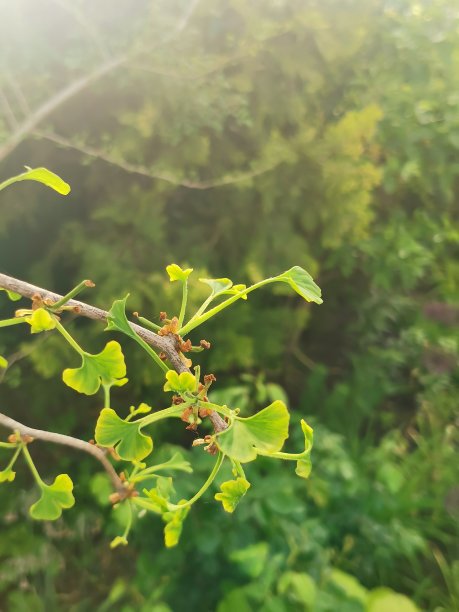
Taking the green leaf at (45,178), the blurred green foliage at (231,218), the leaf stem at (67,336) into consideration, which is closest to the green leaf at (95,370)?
the leaf stem at (67,336)

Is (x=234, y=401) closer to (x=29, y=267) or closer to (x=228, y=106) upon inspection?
(x=29, y=267)

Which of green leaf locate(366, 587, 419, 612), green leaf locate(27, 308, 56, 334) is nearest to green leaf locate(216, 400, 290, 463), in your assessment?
green leaf locate(27, 308, 56, 334)

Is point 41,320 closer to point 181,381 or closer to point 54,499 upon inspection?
point 181,381

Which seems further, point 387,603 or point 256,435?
point 387,603

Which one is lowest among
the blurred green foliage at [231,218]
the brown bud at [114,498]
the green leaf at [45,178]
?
the blurred green foliage at [231,218]

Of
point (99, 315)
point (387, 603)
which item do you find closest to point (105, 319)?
point (99, 315)

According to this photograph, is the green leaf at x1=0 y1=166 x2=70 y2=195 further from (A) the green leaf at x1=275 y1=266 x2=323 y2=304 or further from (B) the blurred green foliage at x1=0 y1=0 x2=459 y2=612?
(B) the blurred green foliage at x1=0 y1=0 x2=459 y2=612

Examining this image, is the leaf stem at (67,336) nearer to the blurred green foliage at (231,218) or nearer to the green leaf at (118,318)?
the green leaf at (118,318)
